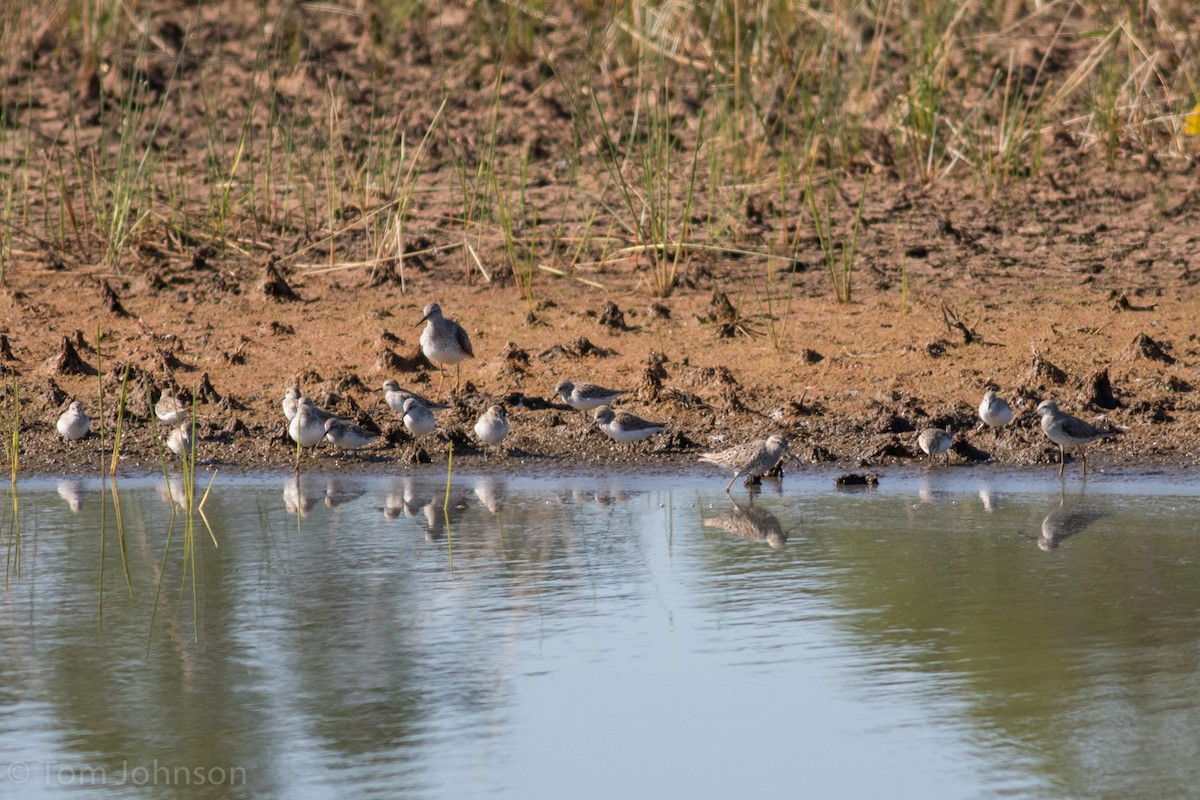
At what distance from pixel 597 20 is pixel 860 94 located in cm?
325

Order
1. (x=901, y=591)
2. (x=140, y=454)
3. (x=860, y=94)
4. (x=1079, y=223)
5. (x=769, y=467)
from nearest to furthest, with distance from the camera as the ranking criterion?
(x=901, y=591)
(x=769, y=467)
(x=140, y=454)
(x=1079, y=223)
(x=860, y=94)

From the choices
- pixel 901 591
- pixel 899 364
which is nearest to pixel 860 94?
pixel 899 364

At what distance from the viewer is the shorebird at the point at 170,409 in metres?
10.6

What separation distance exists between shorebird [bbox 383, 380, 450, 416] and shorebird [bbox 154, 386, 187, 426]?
1.26 metres

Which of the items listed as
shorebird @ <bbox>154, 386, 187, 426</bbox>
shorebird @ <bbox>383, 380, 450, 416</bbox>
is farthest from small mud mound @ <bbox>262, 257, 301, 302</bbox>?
shorebird @ <bbox>383, 380, 450, 416</bbox>

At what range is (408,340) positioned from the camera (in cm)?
1219

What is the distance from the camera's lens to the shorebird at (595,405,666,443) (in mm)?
10133

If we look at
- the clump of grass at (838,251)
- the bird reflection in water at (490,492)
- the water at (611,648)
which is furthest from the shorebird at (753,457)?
the clump of grass at (838,251)

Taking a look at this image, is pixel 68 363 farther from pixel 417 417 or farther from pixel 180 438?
pixel 417 417

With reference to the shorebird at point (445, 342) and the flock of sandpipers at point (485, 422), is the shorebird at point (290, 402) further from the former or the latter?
the shorebird at point (445, 342)

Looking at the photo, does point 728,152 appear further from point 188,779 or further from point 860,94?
point 188,779

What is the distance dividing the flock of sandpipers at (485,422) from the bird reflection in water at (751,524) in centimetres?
68

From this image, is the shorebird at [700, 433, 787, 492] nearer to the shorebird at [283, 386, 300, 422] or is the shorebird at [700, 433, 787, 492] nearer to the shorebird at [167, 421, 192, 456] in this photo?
the shorebird at [283, 386, 300, 422]

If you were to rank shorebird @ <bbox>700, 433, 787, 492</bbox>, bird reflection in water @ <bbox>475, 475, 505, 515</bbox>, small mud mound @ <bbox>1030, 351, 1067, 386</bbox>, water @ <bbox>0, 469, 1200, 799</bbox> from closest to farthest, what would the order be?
1. water @ <bbox>0, 469, 1200, 799</bbox>
2. bird reflection in water @ <bbox>475, 475, 505, 515</bbox>
3. shorebird @ <bbox>700, 433, 787, 492</bbox>
4. small mud mound @ <bbox>1030, 351, 1067, 386</bbox>
